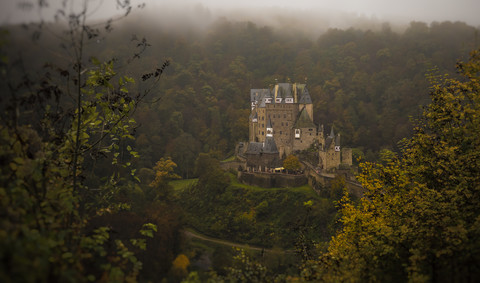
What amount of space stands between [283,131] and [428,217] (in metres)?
29.3

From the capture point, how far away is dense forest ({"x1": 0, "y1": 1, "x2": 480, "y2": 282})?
477 centimetres

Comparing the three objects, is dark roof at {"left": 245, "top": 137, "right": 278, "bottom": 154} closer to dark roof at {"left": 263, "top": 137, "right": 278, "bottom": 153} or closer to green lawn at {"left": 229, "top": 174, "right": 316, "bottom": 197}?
dark roof at {"left": 263, "top": 137, "right": 278, "bottom": 153}

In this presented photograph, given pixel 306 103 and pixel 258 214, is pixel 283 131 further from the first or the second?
pixel 258 214

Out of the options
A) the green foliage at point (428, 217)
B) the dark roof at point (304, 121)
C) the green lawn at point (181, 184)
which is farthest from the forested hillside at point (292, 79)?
the green foliage at point (428, 217)

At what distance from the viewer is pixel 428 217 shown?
26.8 ft

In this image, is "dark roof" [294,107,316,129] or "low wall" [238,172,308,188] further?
"dark roof" [294,107,316,129]

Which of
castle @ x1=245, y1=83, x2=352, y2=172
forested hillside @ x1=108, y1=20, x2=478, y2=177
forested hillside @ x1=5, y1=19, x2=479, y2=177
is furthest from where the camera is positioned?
forested hillside @ x1=108, y1=20, x2=478, y2=177

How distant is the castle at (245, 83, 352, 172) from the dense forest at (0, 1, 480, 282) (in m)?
3.96

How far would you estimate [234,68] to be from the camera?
63.8 metres

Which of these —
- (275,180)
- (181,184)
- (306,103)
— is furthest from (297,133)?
(181,184)

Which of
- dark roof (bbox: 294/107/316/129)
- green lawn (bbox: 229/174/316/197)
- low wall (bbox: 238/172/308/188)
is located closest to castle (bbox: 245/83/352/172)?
dark roof (bbox: 294/107/316/129)

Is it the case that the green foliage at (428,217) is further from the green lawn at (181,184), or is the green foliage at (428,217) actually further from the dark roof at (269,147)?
the green lawn at (181,184)

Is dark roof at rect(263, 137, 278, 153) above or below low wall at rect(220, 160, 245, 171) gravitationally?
above

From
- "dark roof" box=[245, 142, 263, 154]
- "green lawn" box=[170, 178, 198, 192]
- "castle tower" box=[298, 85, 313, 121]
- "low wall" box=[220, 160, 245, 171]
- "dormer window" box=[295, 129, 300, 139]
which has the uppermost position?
"castle tower" box=[298, 85, 313, 121]
